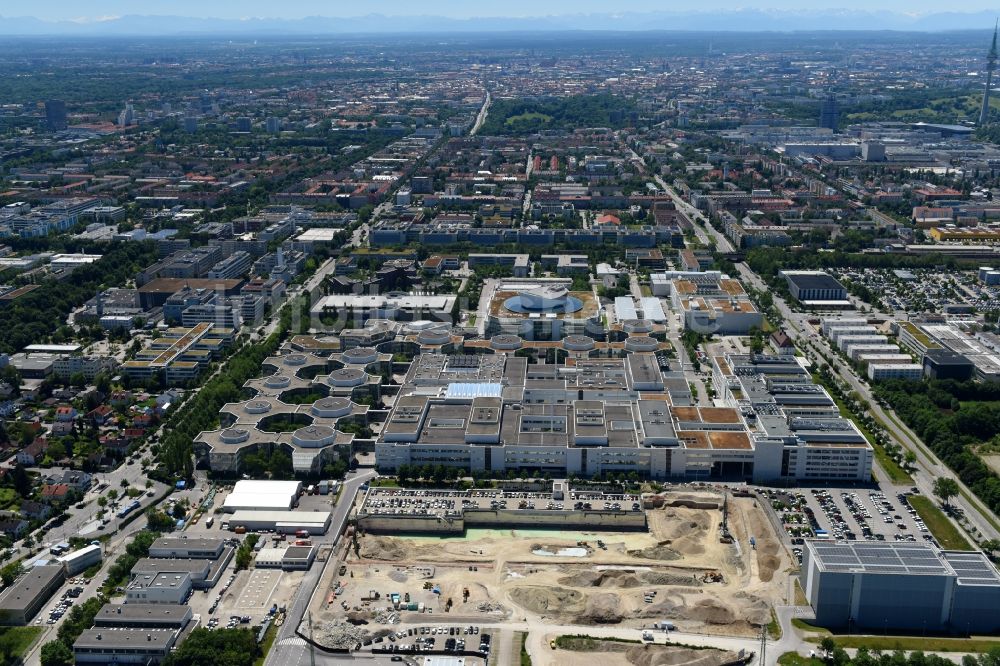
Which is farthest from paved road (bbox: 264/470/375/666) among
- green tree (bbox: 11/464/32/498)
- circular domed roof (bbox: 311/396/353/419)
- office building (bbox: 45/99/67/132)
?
office building (bbox: 45/99/67/132)

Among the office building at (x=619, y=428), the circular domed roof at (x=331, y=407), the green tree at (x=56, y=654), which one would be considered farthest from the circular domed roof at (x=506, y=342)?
the green tree at (x=56, y=654)

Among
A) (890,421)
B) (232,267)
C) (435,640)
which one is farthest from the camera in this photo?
(232,267)

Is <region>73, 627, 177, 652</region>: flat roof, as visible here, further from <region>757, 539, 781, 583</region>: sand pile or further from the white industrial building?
<region>757, 539, 781, 583</region>: sand pile

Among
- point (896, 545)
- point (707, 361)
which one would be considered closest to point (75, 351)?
point (707, 361)

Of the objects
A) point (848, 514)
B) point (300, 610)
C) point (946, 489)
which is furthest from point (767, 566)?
point (300, 610)

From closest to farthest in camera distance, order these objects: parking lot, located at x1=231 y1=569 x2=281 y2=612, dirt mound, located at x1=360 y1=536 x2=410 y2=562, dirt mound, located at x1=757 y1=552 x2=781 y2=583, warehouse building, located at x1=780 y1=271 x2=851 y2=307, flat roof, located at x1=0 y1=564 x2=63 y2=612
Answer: flat roof, located at x1=0 y1=564 x2=63 y2=612 < parking lot, located at x1=231 y1=569 x2=281 y2=612 < dirt mound, located at x1=757 y1=552 x2=781 y2=583 < dirt mound, located at x1=360 y1=536 x2=410 y2=562 < warehouse building, located at x1=780 y1=271 x2=851 y2=307

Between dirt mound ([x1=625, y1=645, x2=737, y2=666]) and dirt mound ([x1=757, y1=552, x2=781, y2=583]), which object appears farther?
dirt mound ([x1=757, y1=552, x2=781, y2=583])

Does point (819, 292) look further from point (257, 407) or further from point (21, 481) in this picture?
point (21, 481)

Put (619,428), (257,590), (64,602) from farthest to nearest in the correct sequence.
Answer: (619,428) → (257,590) → (64,602)

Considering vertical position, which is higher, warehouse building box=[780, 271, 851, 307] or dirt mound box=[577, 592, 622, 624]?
warehouse building box=[780, 271, 851, 307]
